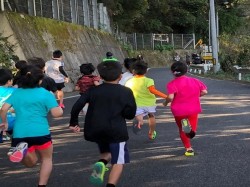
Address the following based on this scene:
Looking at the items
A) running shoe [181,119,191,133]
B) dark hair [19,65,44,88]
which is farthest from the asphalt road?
dark hair [19,65,44,88]

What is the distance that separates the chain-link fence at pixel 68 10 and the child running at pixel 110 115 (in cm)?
1593

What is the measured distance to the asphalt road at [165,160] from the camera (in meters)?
5.89

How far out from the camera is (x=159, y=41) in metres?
56.8

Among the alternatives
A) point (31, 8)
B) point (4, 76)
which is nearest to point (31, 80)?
point (4, 76)

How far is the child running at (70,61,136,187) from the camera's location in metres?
4.92

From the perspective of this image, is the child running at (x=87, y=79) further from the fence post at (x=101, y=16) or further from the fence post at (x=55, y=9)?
the fence post at (x=101, y=16)

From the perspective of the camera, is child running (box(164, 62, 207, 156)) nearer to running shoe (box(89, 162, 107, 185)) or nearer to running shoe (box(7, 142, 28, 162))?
running shoe (box(89, 162, 107, 185))

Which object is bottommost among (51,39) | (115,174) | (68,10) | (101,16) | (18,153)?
(115,174)

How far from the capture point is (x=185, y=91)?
703cm

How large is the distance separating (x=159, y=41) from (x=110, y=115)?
172ft

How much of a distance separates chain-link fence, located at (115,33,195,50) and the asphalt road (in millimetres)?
42343

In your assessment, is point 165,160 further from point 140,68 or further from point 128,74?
point 128,74

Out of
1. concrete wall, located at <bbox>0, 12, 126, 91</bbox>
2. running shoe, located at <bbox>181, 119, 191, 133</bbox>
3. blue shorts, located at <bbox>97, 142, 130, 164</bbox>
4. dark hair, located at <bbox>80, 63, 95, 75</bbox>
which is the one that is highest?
concrete wall, located at <bbox>0, 12, 126, 91</bbox>

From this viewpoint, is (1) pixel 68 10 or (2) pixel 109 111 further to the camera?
(1) pixel 68 10
